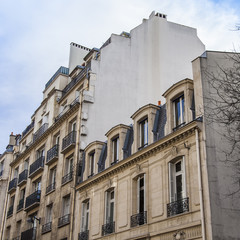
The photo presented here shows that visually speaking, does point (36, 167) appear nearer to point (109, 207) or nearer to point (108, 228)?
point (109, 207)

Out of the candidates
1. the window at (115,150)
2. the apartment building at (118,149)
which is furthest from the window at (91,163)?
the window at (115,150)

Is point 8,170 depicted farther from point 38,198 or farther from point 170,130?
point 170,130

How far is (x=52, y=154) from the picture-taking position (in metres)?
28.0

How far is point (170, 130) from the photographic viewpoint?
1700cm

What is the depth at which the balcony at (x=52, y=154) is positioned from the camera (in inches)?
1075

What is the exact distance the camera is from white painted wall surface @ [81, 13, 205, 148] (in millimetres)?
26344

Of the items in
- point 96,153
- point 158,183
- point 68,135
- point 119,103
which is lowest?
point 158,183

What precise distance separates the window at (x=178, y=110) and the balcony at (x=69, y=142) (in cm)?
923

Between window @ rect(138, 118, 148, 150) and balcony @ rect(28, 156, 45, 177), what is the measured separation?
11.9 metres

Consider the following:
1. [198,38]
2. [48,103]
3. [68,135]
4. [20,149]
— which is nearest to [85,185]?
[68,135]

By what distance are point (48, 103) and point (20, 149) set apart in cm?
808

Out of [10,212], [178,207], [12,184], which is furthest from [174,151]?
[12,184]

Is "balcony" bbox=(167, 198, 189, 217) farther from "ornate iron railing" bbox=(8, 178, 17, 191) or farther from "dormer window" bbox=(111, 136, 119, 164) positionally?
"ornate iron railing" bbox=(8, 178, 17, 191)

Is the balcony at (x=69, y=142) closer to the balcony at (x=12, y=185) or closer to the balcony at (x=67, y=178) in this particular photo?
the balcony at (x=67, y=178)
